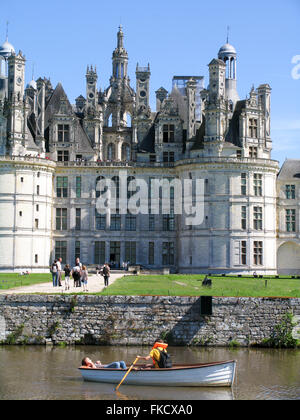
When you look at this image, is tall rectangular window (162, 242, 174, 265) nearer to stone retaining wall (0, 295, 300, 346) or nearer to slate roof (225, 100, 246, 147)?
slate roof (225, 100, 246, 147)

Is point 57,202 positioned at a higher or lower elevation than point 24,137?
lower

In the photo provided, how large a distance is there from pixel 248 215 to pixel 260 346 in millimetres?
29936

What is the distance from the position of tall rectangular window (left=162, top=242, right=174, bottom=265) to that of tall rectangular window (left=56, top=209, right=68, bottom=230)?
954 centimetres

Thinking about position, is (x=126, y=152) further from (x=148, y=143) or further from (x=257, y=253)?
(x=257, y=253)

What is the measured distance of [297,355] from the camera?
34406mm

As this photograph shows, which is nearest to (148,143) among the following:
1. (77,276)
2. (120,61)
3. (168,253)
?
(168,253)

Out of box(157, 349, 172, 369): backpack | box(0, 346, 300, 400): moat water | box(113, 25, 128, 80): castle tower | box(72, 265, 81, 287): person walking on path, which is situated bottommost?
box(0, 346, 300, 400): moat water

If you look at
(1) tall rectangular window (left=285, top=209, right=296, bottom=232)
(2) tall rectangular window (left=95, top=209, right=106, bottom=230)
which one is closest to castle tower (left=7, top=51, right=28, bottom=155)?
(2) tall rectangular window (left=95, top=209, right=106, bottom=230)

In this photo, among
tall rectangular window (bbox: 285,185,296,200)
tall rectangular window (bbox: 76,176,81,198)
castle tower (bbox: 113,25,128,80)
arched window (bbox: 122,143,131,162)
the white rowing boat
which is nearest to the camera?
the white rowing boat

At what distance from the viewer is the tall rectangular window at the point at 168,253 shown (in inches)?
2697

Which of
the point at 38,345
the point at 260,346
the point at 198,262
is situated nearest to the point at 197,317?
the point at 260,346

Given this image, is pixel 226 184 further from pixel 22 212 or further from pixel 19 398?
pixel 19 398

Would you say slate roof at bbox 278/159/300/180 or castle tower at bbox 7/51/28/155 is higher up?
castle tower at bbox 7/51/28/155

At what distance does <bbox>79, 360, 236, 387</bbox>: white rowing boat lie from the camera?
2689 centimetres
